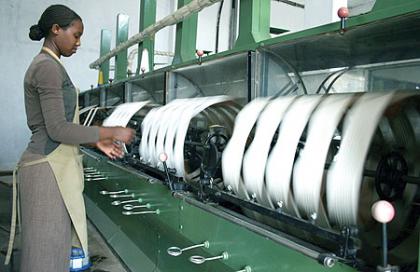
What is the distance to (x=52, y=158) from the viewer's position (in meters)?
1.33

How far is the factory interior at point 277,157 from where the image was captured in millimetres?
840

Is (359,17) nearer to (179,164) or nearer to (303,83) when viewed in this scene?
(303,83)

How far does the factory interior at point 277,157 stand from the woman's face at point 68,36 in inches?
7.3

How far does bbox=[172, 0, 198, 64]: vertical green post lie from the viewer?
2199mm

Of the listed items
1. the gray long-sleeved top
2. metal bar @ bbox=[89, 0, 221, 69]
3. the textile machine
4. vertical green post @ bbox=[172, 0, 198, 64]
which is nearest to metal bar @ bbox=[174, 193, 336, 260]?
the textile machine

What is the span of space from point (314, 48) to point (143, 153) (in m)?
0.88

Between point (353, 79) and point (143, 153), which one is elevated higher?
point (353, 79)

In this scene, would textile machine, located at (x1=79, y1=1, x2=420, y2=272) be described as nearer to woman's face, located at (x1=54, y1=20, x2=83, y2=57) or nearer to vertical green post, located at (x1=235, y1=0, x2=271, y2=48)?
vertical green post, located at (x1=235, y1=0, x2=271, y2=48)

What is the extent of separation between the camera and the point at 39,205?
1.32 m

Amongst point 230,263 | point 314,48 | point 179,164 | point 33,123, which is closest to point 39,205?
point 33,123

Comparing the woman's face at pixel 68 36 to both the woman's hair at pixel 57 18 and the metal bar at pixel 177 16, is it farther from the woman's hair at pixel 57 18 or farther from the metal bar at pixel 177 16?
the metal bar at pixel 177 16

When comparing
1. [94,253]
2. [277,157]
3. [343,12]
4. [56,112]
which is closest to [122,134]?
[56,112]

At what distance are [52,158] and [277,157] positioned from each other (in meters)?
0.79

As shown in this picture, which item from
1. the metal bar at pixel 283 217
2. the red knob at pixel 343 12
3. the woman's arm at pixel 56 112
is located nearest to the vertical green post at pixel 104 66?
the woman's arm at pixel 56 112
